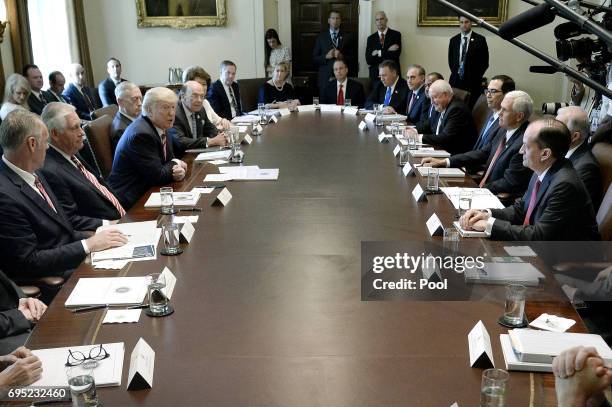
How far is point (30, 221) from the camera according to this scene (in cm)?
288

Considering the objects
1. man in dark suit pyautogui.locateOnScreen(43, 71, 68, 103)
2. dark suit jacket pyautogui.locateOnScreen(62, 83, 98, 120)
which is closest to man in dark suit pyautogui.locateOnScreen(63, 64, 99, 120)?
dark suit jacket pyautogui.locateOnScreen(62, 83, 98, 120)

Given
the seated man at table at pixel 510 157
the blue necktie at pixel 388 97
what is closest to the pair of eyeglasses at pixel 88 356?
the seated man at table at pixel 510 157

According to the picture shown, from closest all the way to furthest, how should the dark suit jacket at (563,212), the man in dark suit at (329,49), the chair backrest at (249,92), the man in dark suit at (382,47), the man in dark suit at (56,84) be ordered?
the dark suit jacket at (563,212)
the man in dark suit at (56,84)
the chair backrest at (249,92)
the man in dark suit at (329,49)
the man in dark suit at (382,47)

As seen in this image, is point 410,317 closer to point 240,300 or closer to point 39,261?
point 240,300

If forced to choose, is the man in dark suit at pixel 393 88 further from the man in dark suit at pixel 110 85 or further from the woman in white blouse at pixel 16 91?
the woman in white blouse at pixel 16 91

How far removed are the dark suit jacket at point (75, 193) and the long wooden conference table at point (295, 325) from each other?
42 cm

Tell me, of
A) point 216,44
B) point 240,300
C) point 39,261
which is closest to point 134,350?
point 240,300

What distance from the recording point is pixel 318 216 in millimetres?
3102

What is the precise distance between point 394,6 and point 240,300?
9.22 meters

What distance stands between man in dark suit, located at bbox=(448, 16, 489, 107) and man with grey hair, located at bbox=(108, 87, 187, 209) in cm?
603

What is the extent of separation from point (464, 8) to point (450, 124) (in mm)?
5391

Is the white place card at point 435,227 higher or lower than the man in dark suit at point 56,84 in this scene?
lower

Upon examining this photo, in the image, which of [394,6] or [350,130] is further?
[394,6]

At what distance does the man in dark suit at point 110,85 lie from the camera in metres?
9.05
